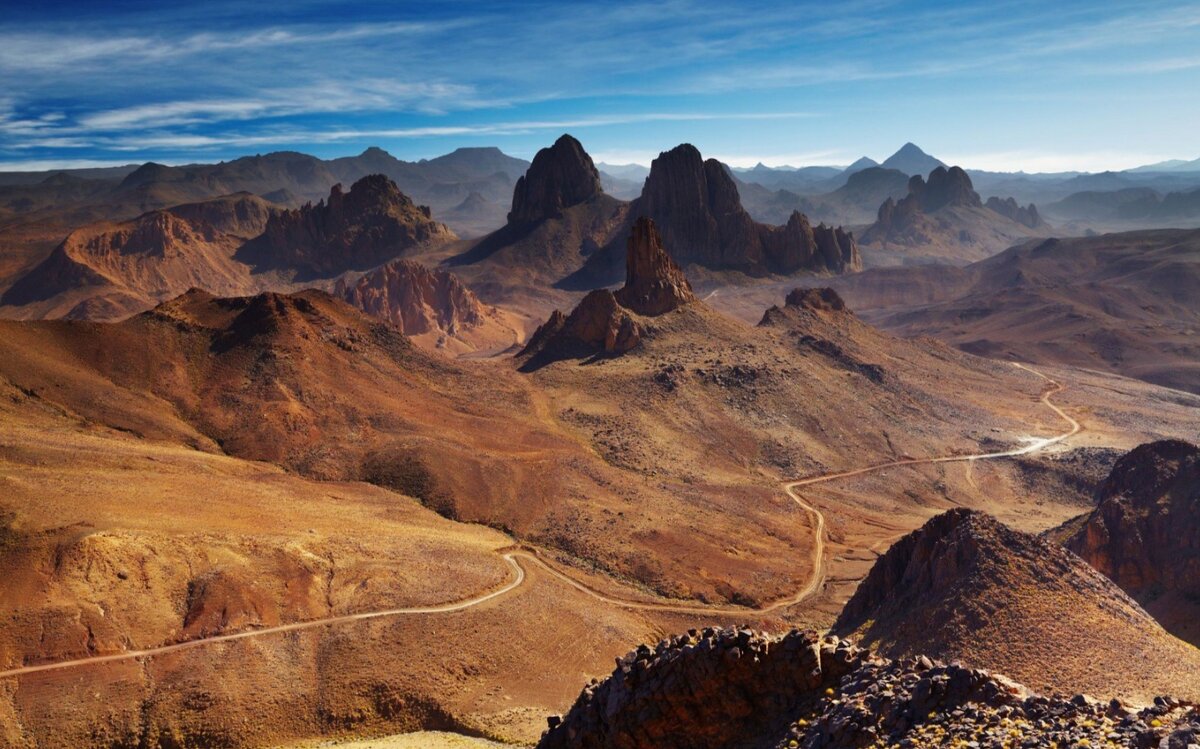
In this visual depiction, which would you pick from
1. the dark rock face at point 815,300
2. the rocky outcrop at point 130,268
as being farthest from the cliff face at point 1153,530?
the rocky outcrop at point 130,268

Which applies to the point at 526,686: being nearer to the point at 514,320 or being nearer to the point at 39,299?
the point at 514,320

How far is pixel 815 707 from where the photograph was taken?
19484 millimetres

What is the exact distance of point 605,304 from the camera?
90.5 meters

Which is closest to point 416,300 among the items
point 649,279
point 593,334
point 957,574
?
point 649,279

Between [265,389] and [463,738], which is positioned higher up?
[265,389]

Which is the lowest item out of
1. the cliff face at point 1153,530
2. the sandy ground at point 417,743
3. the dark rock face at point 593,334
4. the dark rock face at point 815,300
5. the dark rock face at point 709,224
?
the sandy ground at point 417,743

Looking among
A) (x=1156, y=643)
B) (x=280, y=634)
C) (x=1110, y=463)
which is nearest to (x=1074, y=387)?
(x=1110, y=463)

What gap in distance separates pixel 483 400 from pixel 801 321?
4555cm

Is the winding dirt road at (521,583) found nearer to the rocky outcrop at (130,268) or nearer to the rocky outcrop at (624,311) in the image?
the rocky outcrop at (624,311)

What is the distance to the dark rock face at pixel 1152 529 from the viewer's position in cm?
4278

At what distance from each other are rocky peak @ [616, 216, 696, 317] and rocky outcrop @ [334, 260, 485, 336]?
4881cm

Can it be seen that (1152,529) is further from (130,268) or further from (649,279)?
(130,268)

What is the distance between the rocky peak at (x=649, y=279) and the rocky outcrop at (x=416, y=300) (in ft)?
160

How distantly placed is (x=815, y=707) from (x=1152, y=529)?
35.8m
